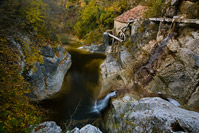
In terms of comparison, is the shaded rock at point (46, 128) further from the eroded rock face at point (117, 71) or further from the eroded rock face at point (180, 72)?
the eroded rock face at point (180, 72)

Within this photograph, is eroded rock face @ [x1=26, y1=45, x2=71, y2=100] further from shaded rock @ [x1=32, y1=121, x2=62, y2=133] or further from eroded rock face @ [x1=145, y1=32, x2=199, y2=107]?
eroded rock face @ [x1=145, y1=32, x2=199, y2=107]

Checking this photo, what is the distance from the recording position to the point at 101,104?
7156mm

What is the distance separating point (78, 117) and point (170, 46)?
6.42 meters

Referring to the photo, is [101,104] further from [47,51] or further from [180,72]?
[47,51]

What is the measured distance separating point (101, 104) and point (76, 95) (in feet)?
6.72

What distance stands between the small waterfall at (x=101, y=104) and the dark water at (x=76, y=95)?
0.27 meters

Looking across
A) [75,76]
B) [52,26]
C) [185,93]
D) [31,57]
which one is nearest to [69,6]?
[52,26]

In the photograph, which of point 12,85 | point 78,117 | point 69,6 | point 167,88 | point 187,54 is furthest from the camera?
point 69,6

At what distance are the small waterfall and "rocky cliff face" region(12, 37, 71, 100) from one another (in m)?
3.07

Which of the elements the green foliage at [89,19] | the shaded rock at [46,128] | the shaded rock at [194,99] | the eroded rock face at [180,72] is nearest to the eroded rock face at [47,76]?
the shaded rock at [46,128]

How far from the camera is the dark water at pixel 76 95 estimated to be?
21.1 feet

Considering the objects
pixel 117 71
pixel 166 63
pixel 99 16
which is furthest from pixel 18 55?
pixel 99 16

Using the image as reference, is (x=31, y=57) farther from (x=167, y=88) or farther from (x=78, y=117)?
(x=167, y=88)

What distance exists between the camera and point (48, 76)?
7.91 metres
